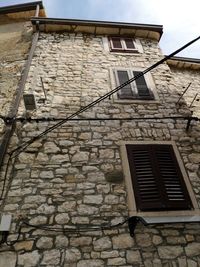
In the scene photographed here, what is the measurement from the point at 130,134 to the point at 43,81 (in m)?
3.03

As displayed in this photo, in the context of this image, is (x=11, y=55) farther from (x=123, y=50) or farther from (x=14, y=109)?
(x=123, y=50)

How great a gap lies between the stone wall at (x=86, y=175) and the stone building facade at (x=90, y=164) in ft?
0.05

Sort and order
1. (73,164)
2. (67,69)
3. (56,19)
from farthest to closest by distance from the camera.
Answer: (56,19)
(67,69)
(73,164)

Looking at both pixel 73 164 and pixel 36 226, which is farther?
pixel 73 164

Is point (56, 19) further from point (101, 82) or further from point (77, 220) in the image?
point (77, 220)

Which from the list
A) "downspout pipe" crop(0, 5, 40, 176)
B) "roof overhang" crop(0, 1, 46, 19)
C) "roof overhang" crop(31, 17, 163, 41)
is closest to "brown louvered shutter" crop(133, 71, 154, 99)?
"roof overhang" crop(31, 17, 163, 41)

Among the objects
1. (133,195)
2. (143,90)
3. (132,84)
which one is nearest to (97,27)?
(132,84)

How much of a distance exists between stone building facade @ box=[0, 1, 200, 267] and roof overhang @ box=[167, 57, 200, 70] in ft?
3.94

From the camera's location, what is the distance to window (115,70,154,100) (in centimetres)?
699

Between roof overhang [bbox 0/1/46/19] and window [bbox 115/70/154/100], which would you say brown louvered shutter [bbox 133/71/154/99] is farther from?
roof overhang [bbox 0/1/46/19]

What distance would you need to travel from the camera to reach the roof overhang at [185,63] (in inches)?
375

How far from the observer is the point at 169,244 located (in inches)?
165

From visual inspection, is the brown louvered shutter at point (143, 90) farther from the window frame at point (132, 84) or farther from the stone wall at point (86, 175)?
the stone wall at point (86, 175)

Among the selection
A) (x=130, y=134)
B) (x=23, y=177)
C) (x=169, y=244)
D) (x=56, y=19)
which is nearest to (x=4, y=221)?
(x=23, y=177)
